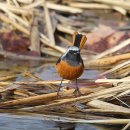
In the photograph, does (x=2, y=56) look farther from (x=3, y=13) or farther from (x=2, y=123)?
(x=2, y=123)

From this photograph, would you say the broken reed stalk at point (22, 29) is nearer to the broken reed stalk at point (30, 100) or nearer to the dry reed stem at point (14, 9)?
the dry reed stem at point (14, 9)

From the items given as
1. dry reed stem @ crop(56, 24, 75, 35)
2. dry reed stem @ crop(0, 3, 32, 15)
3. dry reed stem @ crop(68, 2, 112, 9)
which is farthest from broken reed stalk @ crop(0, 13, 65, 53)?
dry reed stem @ crop(68, 2, 112, 9)

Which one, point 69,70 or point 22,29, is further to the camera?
point 22,29

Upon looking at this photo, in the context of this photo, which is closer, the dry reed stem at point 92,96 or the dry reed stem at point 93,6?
the dry reed stem at point 92,96

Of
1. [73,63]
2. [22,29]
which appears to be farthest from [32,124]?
[22,29]

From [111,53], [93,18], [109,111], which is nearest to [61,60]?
[109,111]

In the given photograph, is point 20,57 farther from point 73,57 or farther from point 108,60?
point 73,57

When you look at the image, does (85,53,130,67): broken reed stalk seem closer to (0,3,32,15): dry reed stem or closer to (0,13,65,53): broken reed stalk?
(0,13,65,53): broken reed stalk

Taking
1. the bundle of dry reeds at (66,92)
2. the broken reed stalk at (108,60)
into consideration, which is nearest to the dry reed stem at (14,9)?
the bundle of dry reeds at (66,92)
